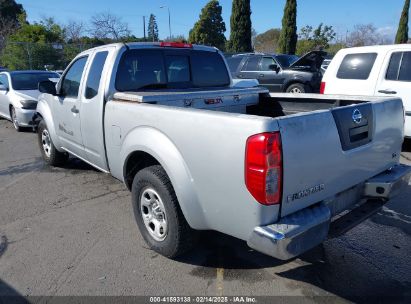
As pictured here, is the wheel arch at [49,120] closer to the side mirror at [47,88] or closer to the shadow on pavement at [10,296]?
the side mirror at [47,88]

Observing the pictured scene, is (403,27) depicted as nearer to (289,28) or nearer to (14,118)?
(289,28)

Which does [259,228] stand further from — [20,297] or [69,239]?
[69,239]

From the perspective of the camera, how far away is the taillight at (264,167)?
2.24 meters

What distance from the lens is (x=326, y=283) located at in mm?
2988

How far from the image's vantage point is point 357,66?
714cm

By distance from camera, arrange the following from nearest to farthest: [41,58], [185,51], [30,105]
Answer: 1. [185,51]
2. [30,105]
3. [41,58]

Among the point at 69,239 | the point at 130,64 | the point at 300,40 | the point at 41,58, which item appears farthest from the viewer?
the point at 300,40

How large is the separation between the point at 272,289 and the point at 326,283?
0.47m

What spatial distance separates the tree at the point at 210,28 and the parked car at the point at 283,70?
32.5 meters

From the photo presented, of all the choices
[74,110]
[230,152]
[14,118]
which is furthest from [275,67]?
[230,152]

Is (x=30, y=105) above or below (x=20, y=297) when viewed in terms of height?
above

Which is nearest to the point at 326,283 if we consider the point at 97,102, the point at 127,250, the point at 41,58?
the point at 127,250

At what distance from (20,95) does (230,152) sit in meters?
8.83

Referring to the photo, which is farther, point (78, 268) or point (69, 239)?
point (69, 239)
